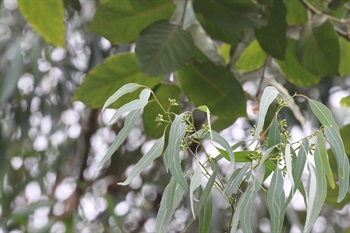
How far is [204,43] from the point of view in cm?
109

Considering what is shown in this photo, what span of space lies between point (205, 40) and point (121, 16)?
13 centimetres

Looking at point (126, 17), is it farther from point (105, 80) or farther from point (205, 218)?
point (205, 218)

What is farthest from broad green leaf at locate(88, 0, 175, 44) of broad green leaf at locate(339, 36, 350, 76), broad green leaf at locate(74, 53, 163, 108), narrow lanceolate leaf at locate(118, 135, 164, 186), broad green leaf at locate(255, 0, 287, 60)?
narrow lanceolate leaf at locate(118, 135, 164, 186)

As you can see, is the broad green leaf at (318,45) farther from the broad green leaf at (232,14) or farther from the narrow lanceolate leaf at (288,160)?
the narrow lanceolate leaf at (288,160)

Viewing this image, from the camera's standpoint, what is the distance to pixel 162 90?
1082mm

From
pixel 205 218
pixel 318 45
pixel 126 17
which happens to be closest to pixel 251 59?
pixel 318 45

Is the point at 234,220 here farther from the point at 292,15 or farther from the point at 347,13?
the point at 347,13

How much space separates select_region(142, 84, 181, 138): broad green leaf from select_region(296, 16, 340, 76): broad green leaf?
7.9 inches

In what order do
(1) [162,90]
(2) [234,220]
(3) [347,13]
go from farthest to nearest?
(3) [347,13] → (1) [162,90] → (2) [234,220]

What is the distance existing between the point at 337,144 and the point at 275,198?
76mm

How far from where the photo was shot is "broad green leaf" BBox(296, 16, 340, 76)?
43.6 inches

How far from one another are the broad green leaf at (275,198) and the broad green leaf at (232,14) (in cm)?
44

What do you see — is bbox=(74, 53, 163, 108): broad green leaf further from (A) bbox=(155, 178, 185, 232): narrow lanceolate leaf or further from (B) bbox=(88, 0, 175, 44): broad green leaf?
(A) bbox=(155, 178, 185, 232): narrow lanceolate leaf

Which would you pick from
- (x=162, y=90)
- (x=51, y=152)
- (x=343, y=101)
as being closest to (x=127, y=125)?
(x=162, y=90)
